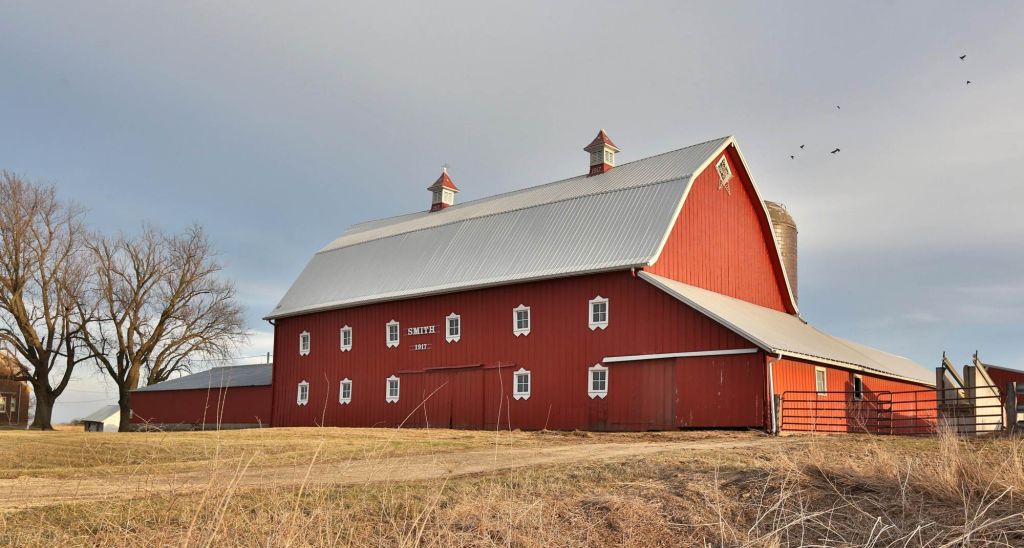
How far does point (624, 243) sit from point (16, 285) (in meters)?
27.6

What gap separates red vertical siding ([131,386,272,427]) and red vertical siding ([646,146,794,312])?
16545 mm

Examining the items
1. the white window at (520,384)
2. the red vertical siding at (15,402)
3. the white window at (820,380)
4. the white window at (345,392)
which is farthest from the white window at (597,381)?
the red vertical siding at (15,402)

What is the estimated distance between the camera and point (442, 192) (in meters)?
37.1

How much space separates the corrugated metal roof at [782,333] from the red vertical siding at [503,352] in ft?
1.55

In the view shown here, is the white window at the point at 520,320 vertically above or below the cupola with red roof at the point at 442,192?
below

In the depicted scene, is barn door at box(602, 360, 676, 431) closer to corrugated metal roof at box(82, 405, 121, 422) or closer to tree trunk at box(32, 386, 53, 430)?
tree trunk at box(32, 386, 53, 430)

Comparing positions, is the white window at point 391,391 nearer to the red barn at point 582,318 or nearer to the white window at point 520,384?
the red barn at point 582,318

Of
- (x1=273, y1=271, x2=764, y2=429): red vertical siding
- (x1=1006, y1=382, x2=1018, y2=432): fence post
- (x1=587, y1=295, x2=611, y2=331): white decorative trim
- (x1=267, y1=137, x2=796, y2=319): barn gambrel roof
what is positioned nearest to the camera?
(x1=1006, y1=382, x2=1018, y2=432): fence post

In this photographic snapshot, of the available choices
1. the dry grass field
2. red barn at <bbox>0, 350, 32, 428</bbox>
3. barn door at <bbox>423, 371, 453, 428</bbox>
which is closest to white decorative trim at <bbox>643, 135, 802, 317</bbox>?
barn door at <bbox>423, 371, 453, 428</bbox>

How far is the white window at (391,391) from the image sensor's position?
29.7m

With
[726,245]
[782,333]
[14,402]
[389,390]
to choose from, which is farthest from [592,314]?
[14,402]

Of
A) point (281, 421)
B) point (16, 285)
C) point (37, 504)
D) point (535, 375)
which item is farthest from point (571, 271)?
point (16, 285)

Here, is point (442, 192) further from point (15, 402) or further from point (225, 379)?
point (15, 402)

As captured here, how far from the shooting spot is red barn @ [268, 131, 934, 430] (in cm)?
2298
